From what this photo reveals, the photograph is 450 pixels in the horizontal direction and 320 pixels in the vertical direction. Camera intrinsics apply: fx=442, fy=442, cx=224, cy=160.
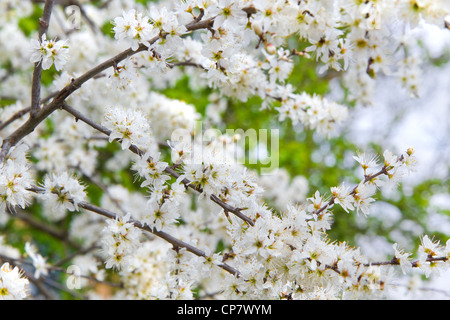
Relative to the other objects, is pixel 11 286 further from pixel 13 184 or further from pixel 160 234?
pixel 160 234

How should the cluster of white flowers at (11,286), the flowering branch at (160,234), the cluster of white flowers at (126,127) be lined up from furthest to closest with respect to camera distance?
the flowering branch at (160,234), the cluster of white flowers at (126,127), the cluster of white flowers at (11,286)

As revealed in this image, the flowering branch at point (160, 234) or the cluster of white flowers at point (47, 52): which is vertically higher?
the cluster of white flowers at point (47, 52)

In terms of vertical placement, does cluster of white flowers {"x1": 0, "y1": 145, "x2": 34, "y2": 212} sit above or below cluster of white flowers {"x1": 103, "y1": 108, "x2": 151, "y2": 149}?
below

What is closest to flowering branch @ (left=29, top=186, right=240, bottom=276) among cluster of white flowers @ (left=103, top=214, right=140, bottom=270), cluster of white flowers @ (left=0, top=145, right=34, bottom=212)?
cluster of white flowers @ (left=103, top=214, right=140, bottom=270)

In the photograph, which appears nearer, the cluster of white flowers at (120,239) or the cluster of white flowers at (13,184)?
the cluster of white flowers at (13,184)

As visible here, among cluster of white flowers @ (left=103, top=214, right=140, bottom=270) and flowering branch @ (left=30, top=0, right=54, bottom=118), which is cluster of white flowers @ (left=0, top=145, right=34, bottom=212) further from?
Result: cluster of white flowers @ (left=103, top=214, right=140, bottom=270)

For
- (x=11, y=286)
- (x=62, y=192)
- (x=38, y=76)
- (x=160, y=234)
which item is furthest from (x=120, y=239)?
(x=38, y=76)

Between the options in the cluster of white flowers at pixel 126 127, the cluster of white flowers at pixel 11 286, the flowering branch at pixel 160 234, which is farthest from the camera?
the flowering branch at pixel 160 234

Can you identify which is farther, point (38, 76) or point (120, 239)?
point (120, 239)

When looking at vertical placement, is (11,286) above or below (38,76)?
below

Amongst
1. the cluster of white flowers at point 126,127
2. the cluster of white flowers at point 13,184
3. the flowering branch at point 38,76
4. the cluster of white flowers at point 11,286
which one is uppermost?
the flowering branch at point 38,76

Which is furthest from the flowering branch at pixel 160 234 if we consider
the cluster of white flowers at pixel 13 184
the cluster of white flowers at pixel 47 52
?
the cluster of white flowers at pixel 47 52

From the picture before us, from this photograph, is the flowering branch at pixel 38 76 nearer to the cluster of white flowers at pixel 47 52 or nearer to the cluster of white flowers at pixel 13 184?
the cluster of white flowers at pixel 47 52

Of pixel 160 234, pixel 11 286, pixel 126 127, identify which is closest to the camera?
pixel 11 286
